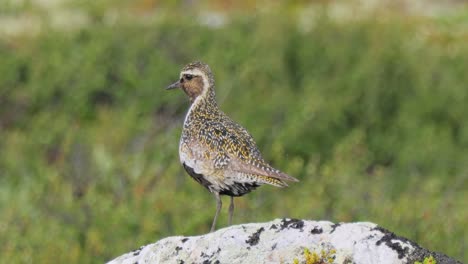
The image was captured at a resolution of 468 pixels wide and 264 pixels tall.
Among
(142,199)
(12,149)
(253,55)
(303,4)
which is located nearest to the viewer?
(142,199)

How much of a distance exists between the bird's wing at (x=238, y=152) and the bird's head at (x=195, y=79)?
376mm

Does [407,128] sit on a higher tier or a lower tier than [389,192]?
higher

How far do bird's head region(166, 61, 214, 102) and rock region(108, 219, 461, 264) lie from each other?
7.32ft

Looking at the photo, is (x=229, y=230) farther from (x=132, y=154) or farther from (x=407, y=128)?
(x=407, y=128)

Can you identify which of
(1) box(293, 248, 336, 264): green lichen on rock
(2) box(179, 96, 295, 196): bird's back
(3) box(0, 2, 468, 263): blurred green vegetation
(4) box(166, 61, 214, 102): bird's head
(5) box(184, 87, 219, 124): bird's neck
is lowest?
(1) box(293, 248, 336, 264): green lichen on rock

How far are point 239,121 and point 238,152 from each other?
9.13 meters

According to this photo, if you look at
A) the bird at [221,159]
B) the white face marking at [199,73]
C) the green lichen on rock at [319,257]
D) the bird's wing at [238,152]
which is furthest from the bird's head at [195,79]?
the green lichen on rock at [319,257]

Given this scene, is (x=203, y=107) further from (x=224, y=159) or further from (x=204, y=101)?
(x=224, y=159)

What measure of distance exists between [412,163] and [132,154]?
3.98 meters

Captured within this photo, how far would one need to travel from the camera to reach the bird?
670cm

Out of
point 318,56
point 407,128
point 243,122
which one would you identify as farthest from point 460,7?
point 243,122

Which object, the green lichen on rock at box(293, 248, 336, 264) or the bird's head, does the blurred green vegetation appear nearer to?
the bird's head

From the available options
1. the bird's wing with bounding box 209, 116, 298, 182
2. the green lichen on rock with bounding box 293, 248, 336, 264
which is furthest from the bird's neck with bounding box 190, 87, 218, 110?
the green lichen on rock with bounding box 293, 248, 336, 264

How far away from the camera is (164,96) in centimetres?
1777
